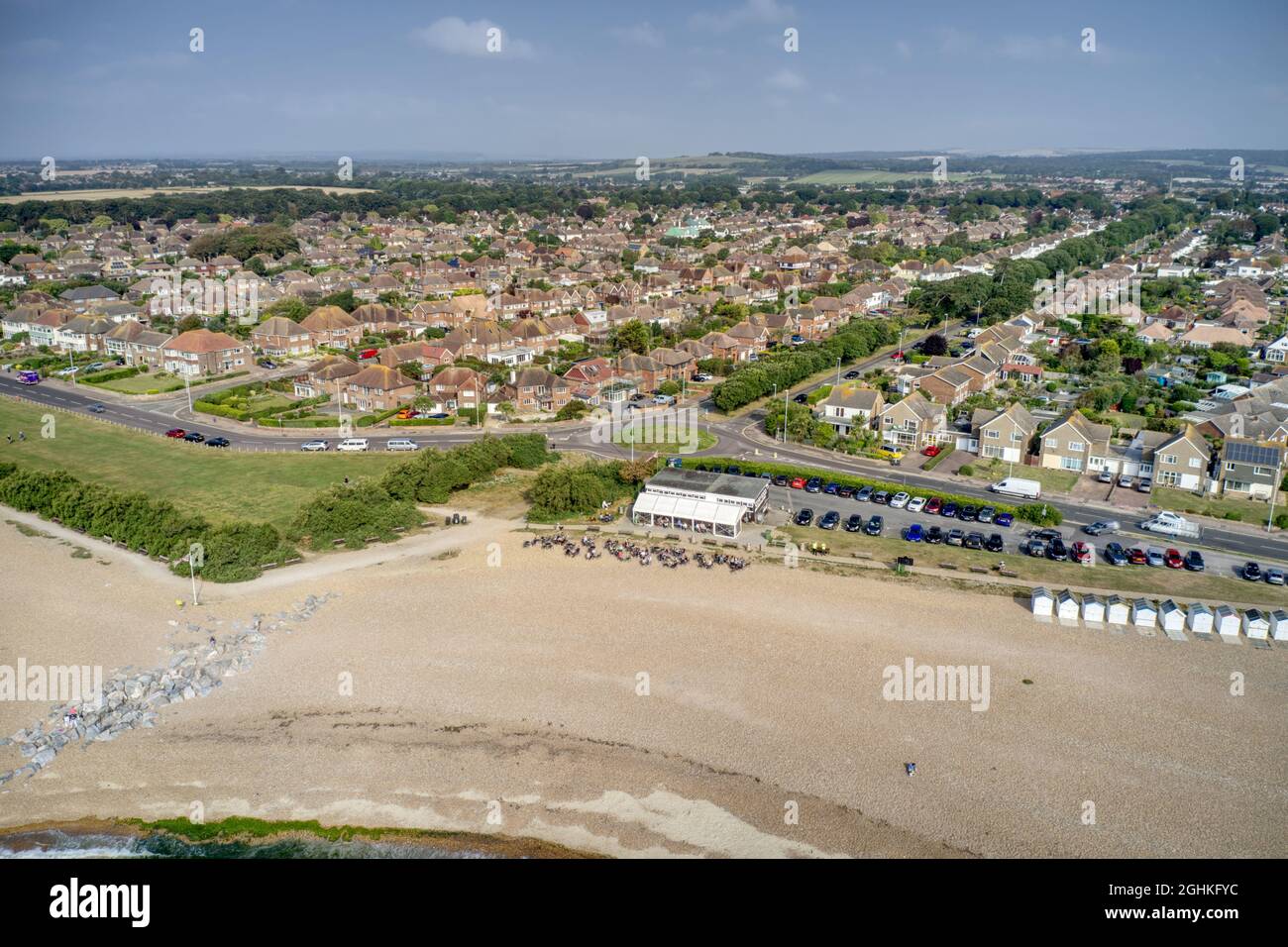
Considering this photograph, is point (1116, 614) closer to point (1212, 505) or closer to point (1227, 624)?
point (1227, 624)

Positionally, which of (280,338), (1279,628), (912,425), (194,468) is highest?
(280,338)

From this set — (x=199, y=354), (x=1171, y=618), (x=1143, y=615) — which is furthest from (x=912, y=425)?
(x=199, y=354)

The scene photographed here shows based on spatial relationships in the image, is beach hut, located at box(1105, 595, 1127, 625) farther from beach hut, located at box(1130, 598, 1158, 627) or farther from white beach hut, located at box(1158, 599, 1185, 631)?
white beach hut, located at box(1158, 599, 1185, 631)

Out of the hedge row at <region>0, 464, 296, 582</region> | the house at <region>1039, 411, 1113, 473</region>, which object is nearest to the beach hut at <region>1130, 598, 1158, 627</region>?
the house at <region>1039, 411, 1113, 473</region>

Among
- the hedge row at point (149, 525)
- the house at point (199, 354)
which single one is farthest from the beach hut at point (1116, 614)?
the house at point (199, 354)

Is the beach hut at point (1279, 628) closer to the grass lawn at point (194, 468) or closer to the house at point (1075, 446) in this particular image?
the house at point (1075, 446)
